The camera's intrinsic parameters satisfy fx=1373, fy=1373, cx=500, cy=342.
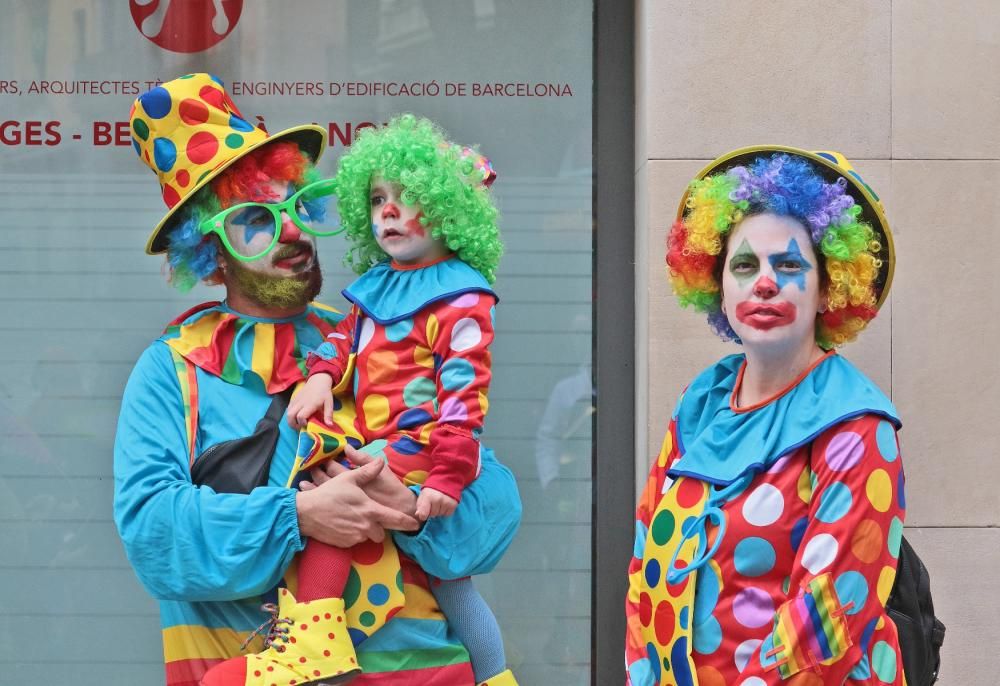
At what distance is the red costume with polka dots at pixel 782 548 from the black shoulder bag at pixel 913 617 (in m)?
0.15

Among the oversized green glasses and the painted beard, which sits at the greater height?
the oversized green glasses

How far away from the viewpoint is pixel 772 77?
4582 millimetres

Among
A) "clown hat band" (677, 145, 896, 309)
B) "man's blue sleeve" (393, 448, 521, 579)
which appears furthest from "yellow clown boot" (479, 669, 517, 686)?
"clown hat band" (677, 145, 896, 309)

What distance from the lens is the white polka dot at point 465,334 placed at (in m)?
3.33

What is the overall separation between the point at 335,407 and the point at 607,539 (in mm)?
1656

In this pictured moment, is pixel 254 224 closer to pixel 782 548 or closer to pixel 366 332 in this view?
pixel 366 332

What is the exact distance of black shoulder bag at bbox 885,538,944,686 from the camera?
3.21 m

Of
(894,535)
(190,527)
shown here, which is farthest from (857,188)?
(190,527)

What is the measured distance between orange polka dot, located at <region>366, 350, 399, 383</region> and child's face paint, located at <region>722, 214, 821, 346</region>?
0.84 m

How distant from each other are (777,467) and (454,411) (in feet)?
2.51

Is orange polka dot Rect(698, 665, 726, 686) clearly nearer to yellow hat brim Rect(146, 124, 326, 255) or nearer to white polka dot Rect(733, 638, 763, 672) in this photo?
white polka dot Rect(733, 638, 763, 672)

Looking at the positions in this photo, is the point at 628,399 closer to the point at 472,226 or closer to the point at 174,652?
the point at 472,226

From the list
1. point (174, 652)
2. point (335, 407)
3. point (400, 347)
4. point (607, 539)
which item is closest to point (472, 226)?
point (400, 347)

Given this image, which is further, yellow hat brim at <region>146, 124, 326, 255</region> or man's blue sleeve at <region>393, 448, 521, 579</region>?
yellow hat brim at <region>146, 124, 326, 255</region>
